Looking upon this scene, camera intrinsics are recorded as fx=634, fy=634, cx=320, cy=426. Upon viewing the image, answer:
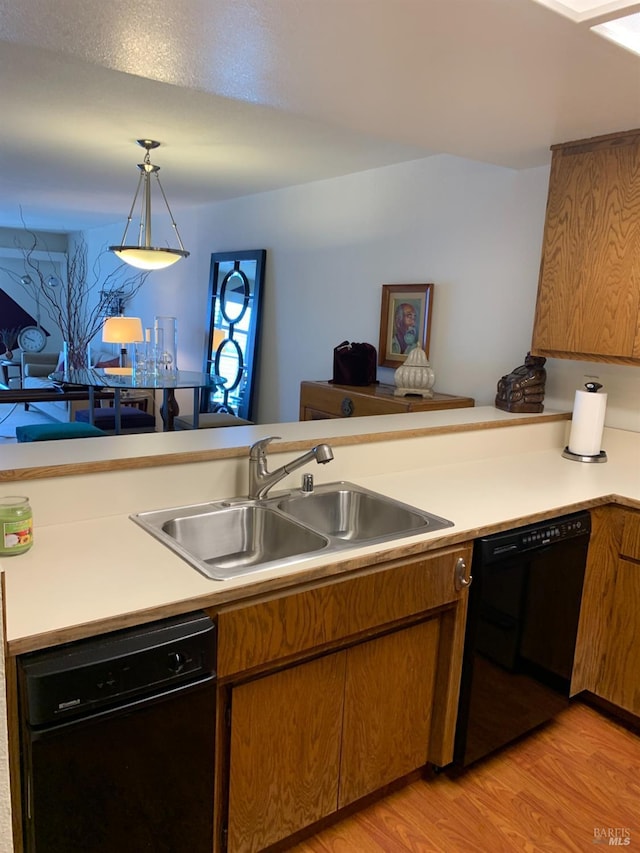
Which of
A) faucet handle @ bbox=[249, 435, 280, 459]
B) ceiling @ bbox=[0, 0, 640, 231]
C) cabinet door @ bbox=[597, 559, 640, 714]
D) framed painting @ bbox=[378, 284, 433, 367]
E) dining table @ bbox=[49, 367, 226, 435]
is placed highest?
ceiling @ bbox=[0, 0, 640, 231]

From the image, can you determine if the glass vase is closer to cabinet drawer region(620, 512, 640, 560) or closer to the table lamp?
the table lamp

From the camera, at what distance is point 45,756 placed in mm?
1130

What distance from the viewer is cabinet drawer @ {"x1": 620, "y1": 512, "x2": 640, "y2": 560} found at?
2143 millimetres

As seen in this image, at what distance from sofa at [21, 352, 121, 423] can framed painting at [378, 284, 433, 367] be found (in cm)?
324

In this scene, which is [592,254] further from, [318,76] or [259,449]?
[259,449]

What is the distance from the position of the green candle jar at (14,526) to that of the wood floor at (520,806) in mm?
1103

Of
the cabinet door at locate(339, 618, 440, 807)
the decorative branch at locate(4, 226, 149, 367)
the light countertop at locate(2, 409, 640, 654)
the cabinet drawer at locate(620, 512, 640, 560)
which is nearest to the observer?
the light countertop at locate(2, 409, 640, 654)

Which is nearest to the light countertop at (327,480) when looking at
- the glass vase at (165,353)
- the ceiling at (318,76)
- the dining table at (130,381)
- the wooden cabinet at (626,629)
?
the wooden cabinet at (626,629)

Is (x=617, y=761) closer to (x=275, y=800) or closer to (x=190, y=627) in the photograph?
(x=275, y=800)

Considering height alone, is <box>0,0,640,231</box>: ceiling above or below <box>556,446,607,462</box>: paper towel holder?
above

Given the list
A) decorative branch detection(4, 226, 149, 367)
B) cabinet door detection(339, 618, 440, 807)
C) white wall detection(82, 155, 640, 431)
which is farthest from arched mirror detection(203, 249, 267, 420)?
cabinet door detection(339, 618, 440, 807)

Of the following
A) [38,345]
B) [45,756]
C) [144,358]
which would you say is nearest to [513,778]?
[45,756]

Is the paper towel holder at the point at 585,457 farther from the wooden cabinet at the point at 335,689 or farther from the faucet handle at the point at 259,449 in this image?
the faucet handle at the point at 259,449

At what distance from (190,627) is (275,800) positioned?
2.04 ft
